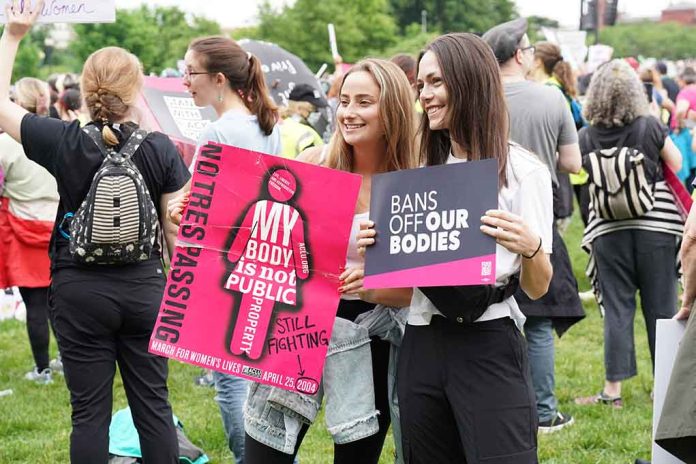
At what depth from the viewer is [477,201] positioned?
2887 millimetres

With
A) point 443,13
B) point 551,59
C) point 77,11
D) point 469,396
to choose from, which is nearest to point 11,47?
point 77,11

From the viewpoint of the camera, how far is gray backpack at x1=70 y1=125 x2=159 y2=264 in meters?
4.01

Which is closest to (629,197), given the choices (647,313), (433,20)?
(647,313)

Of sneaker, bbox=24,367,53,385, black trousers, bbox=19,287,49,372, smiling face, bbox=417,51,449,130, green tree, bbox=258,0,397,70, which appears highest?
smiling face, bbox=417,51,449,130

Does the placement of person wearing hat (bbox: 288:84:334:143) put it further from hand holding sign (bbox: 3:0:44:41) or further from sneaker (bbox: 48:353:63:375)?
hand holding sign (bbox: 3:0:44:41)

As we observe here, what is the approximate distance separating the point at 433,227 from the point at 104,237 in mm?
1605

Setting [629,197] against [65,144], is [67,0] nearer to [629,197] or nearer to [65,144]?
[65,144]

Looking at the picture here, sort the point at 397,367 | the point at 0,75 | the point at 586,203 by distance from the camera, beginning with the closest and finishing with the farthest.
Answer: the point at 397,367, the point at 0,75, the point at 586,203

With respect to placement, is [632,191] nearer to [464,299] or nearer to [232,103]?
[232,103]

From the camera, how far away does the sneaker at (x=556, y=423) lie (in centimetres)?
600

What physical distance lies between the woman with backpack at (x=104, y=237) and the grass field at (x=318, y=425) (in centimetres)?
147

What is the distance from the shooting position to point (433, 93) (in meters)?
3.13

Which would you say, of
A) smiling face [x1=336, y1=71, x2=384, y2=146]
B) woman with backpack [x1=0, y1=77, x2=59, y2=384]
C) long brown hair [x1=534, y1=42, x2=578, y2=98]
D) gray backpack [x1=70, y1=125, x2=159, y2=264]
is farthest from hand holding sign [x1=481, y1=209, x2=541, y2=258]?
long brown hair [x1=534, y1=42, x2=578, y2=98]

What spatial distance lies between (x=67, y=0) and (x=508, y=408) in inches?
93.8
